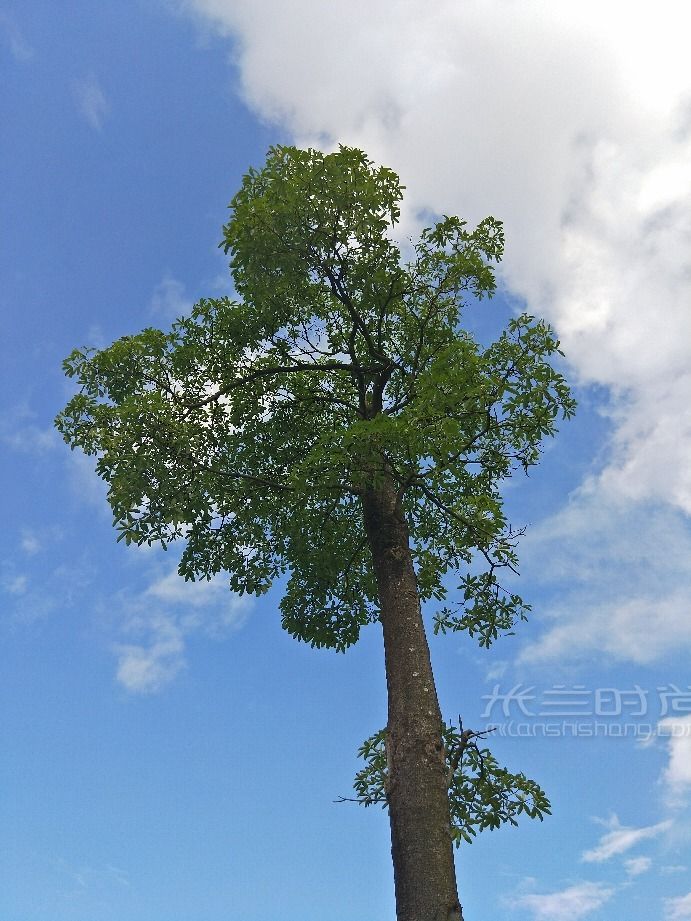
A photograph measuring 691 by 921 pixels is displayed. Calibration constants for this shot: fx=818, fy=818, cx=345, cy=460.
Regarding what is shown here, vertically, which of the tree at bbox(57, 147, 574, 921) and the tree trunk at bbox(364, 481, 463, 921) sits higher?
the tree at bbox(57, 147, 574, 921)

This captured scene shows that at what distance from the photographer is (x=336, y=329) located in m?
14.3

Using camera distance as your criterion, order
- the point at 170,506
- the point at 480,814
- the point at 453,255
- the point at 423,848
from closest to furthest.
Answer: the point at 423,848 < the point at 480,814 < the point at 170,506 < the point at 453,255

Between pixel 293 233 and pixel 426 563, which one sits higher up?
pixel 293 233

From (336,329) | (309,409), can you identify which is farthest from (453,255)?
(309,409)

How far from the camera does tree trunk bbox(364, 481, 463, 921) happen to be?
29.5 ft

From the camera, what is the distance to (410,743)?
9.90m

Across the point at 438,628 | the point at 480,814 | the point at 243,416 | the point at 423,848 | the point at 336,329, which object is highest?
the point at 336,329

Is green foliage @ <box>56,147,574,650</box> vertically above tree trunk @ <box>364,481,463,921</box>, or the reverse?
green foliage @ <box>56,147,574,650</box>

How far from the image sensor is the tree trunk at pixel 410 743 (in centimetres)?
898

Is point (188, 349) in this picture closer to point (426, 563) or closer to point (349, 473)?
point (349, 473)

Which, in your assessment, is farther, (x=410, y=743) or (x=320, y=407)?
(x=320, y=407)

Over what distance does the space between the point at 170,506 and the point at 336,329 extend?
4.49 m

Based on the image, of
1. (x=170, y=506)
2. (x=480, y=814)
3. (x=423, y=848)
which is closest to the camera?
(x=423, y=848)

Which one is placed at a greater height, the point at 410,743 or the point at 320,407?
the point at 320,407
